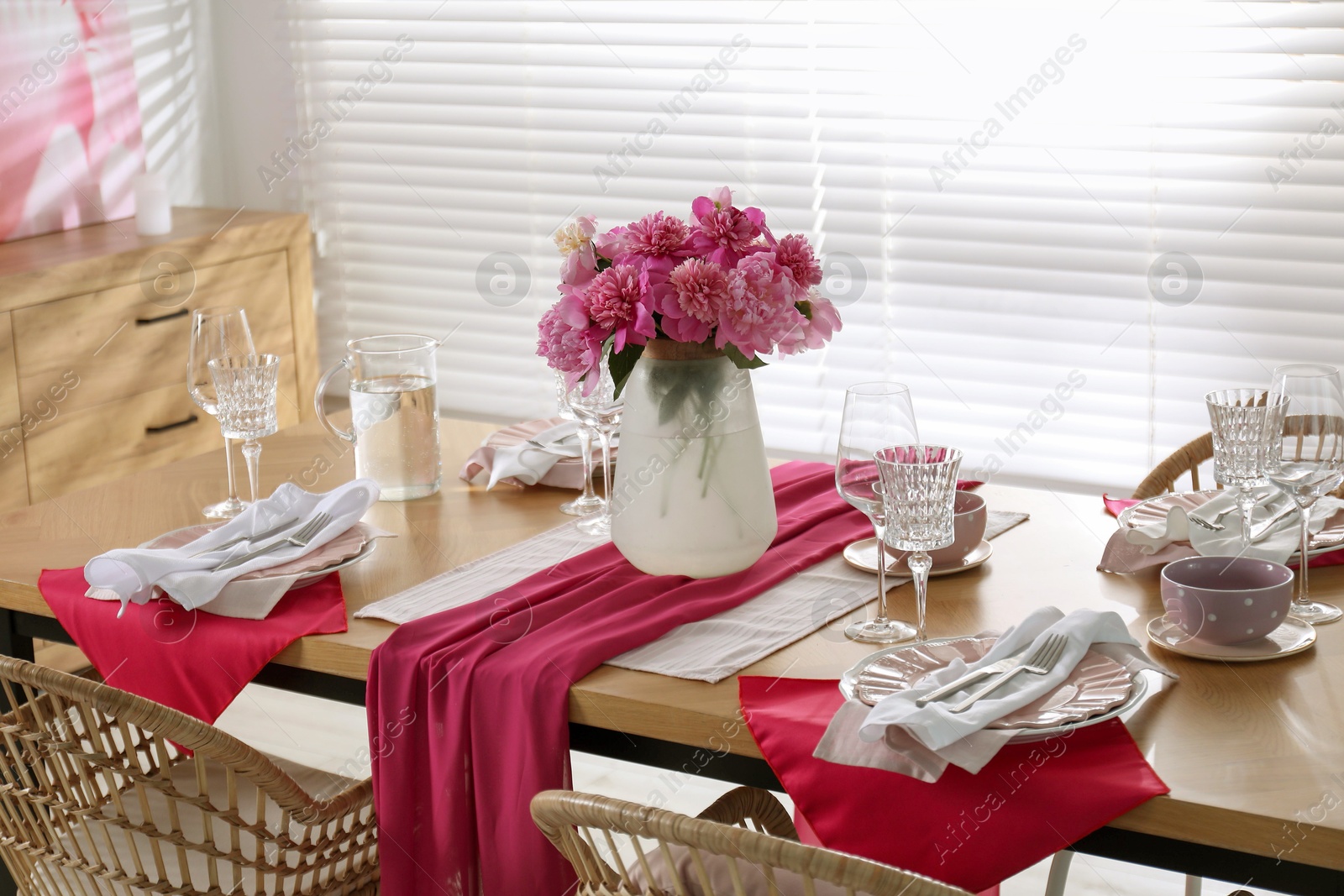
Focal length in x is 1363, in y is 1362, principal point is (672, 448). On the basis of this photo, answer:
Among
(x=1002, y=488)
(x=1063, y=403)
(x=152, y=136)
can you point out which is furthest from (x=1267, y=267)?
(x=152, y=136)

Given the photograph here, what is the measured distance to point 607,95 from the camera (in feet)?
11.1

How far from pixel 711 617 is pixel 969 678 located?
344mm

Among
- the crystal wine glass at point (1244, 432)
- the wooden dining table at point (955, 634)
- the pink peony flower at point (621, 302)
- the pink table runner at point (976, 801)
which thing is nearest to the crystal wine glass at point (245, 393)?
the wooden dining table at point (955, 634)

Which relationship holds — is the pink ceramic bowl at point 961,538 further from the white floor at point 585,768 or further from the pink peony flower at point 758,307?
the white floor at point 585,768

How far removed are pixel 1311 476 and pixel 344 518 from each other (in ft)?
3.57

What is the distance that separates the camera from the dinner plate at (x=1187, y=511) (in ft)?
5.03

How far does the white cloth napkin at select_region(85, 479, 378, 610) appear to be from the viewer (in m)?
1.52

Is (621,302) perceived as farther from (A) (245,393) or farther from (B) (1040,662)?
(A) (245,393)

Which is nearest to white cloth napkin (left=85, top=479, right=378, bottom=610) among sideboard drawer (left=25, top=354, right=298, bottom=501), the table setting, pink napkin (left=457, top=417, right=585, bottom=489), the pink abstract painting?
the table setting

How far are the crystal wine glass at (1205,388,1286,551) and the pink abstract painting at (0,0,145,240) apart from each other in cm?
287

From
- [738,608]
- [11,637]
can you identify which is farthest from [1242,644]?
[11,637]

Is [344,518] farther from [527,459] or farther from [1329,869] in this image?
[1329,869]

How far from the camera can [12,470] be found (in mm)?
2898

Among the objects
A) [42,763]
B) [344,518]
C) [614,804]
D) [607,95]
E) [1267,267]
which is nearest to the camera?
[614,804]
